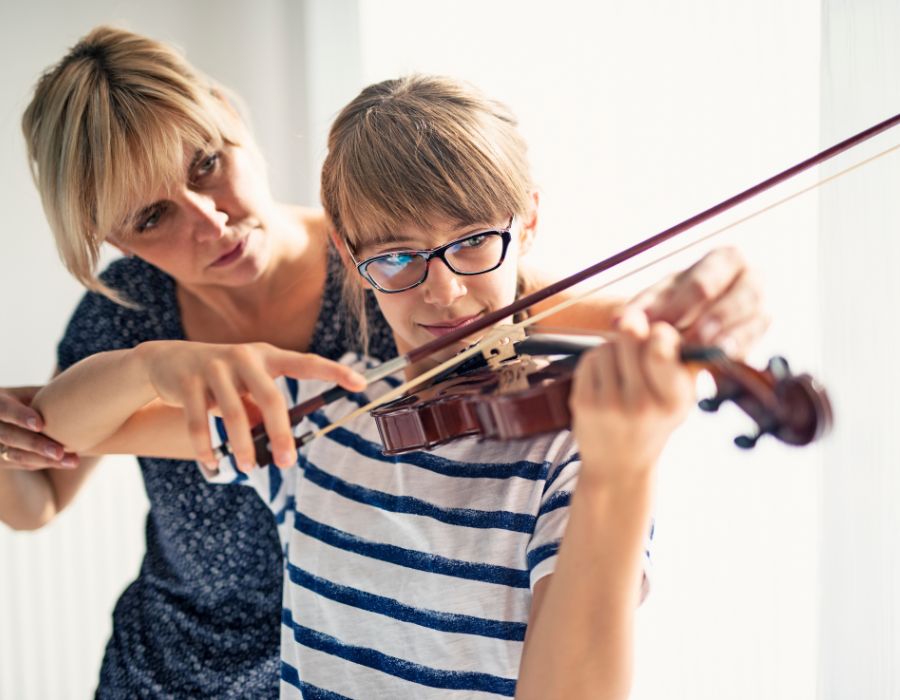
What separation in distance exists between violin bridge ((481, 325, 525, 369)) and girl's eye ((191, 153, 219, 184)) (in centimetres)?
48

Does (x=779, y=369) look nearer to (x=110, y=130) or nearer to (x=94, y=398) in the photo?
(x=94, y=398)

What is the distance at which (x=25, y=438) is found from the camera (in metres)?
1.12

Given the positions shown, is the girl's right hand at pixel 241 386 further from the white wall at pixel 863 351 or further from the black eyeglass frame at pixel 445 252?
the white wall at pixel 863 351

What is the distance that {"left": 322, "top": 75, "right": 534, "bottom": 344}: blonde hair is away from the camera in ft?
3.05

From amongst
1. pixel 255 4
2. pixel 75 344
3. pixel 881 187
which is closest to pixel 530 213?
pixel 881 187

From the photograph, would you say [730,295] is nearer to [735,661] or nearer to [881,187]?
[881,187]

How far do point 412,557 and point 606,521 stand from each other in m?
0.38

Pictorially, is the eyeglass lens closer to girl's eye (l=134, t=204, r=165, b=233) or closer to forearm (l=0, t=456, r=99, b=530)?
girl's eye (l=134, t=204, r=165, b=233)

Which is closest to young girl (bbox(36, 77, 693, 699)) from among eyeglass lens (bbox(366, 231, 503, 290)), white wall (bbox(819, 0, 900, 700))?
eyeglass lens (bbox(366, 231, 503, 290))

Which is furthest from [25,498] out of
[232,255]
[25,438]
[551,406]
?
[551,406]

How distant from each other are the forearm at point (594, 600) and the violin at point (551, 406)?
66mm

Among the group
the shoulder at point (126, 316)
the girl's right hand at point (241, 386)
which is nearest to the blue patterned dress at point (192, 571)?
the shoulder at point (126, 316)

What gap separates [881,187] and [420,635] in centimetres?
68

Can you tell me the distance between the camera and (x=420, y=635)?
97cm
